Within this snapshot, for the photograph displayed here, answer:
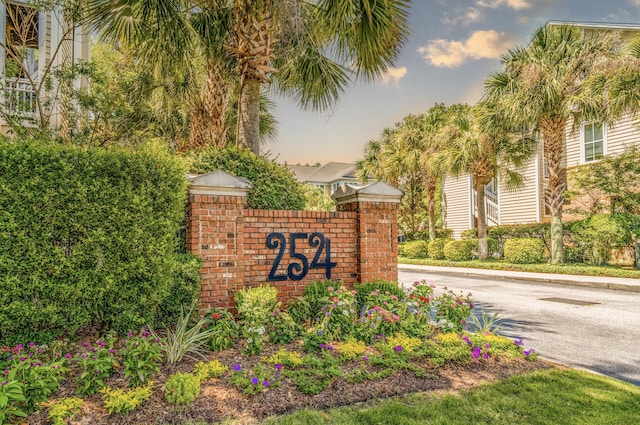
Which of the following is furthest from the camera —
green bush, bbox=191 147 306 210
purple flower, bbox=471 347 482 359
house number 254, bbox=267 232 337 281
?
green bush, bbox=191 147 306 210

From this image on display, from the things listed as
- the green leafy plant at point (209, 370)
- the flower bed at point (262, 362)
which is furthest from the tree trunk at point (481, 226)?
the green leafy plant at point (209, 370)

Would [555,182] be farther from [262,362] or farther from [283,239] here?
[262,362]

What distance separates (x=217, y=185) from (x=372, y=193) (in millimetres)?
2317

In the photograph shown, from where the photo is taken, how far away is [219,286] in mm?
4887

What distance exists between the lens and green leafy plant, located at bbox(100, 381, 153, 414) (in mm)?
2795

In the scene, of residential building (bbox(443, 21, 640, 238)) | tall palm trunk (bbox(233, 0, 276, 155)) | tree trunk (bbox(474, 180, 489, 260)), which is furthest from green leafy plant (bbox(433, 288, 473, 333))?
tree trunk (bbox(474, 180, 489, 260))

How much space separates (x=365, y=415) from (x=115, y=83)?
9.69 metres

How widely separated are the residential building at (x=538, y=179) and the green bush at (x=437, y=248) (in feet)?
12.0

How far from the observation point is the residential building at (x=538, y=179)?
16000 mm

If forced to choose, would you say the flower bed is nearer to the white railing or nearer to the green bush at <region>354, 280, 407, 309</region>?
the green bush at <region>354, 280, 407, 309</region>

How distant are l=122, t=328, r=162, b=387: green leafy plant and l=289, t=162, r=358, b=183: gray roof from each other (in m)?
38.1

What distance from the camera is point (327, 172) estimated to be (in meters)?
44.3

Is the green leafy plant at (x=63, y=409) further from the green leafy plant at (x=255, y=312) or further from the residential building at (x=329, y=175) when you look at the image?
the residential building at (x=329, y=175)

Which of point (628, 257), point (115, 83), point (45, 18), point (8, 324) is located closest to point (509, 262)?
point (628, 257)
